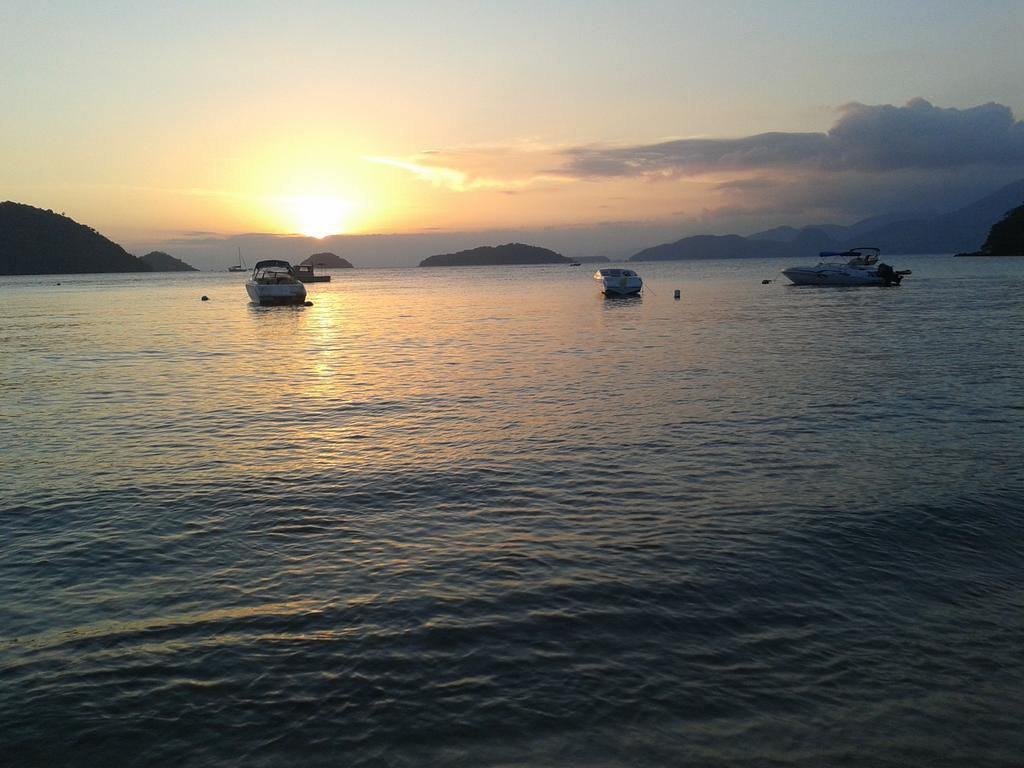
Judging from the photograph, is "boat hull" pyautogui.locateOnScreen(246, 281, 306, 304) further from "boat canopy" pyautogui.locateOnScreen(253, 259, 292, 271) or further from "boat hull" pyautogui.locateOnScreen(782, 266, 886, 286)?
"boat hull" pyautogui.locateOnScreen(782, 266, 886, 286)

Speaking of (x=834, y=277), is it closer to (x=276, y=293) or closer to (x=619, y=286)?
(x=619, y=286)

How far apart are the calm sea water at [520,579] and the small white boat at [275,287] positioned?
54.0 metres

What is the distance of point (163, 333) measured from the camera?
50000 mm

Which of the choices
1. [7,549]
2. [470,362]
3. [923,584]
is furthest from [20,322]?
[923,584]

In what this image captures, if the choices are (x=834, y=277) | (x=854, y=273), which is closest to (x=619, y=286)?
(x=854, y=273)

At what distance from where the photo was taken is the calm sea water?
627 centimetres

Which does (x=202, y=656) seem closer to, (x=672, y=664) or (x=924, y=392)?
(x=672, y=664)

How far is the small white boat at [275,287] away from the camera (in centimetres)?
7538

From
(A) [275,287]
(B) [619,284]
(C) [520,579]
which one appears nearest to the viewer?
(C) [520,579]

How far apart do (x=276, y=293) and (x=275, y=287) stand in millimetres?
718

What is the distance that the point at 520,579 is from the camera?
364 inches

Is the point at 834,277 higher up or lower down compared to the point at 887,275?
lower down

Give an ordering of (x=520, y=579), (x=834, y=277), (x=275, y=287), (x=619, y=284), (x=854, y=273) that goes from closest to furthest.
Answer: (x=520, y=579) → (x=275, y=287) → (x=619, y=284) → (x=854, y=273) → (x=834, y=277)

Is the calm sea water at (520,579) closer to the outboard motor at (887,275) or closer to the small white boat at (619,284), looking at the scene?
the small white boat at (619,284)
